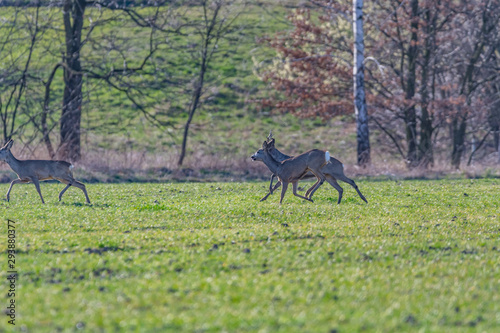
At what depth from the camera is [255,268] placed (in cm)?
766

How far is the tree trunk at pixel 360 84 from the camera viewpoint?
27.5 meters

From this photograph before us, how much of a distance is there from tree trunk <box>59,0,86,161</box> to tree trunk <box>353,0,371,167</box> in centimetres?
1112

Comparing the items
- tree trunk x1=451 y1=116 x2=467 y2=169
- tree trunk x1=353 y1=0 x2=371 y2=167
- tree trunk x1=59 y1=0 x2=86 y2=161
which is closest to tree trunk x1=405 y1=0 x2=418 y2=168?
tree trunk x1=353 y1=0 x2=371 y2=167

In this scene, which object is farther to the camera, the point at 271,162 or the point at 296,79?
the point at 296,79

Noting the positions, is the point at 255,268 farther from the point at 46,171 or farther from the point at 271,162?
the point at 46,171

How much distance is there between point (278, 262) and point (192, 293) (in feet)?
5.76

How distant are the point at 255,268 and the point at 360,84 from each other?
68.8 ft

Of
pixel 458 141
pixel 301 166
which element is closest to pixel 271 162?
pixel 301 166

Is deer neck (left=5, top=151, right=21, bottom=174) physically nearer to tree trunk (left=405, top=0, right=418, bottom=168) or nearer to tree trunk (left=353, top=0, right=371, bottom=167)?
tree trunk (left=353, top=0, right=371, bottom=167)

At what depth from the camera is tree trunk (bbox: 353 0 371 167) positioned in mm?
27469

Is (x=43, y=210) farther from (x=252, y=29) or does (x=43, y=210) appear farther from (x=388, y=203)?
(x=252, y=29)

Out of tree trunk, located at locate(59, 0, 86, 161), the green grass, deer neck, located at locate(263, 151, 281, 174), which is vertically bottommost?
the green grass

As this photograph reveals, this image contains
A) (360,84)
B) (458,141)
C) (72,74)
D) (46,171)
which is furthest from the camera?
(458,141)

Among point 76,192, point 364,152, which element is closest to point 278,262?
point 76,192
